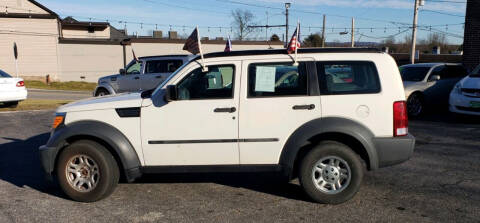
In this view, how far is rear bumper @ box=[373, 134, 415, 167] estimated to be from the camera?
4719mm

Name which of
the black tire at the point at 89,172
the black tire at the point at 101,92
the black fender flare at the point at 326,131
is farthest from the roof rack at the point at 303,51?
the black tire at the point at 101,92

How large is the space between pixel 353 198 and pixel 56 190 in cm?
387

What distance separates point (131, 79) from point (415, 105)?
30.1 ft

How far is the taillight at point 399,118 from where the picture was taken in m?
4.68

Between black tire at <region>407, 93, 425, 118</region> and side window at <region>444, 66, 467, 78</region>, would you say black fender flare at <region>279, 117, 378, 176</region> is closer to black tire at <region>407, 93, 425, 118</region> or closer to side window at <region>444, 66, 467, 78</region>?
black tire at <region>407, 93, 425, 118</region>

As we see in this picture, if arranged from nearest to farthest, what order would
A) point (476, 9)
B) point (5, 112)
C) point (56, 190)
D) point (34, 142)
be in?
point (56, 190) → point (34, 142) → point (5, 112) → point (476, 9)

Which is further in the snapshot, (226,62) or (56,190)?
(56,190)

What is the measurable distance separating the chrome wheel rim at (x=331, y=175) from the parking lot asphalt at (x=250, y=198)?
217mm

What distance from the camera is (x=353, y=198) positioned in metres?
5.00

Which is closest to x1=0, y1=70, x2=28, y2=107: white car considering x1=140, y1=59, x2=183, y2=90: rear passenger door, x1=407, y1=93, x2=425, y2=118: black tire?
x1=140, y1=59, x2=183, y2=90: rear passenger door

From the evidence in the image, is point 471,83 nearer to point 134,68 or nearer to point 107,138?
point 107,138

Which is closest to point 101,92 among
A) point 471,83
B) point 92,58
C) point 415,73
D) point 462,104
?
point 415,73

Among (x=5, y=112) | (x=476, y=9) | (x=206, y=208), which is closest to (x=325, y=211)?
(x=206, y=208)

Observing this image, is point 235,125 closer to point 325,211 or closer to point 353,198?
point 325,211
